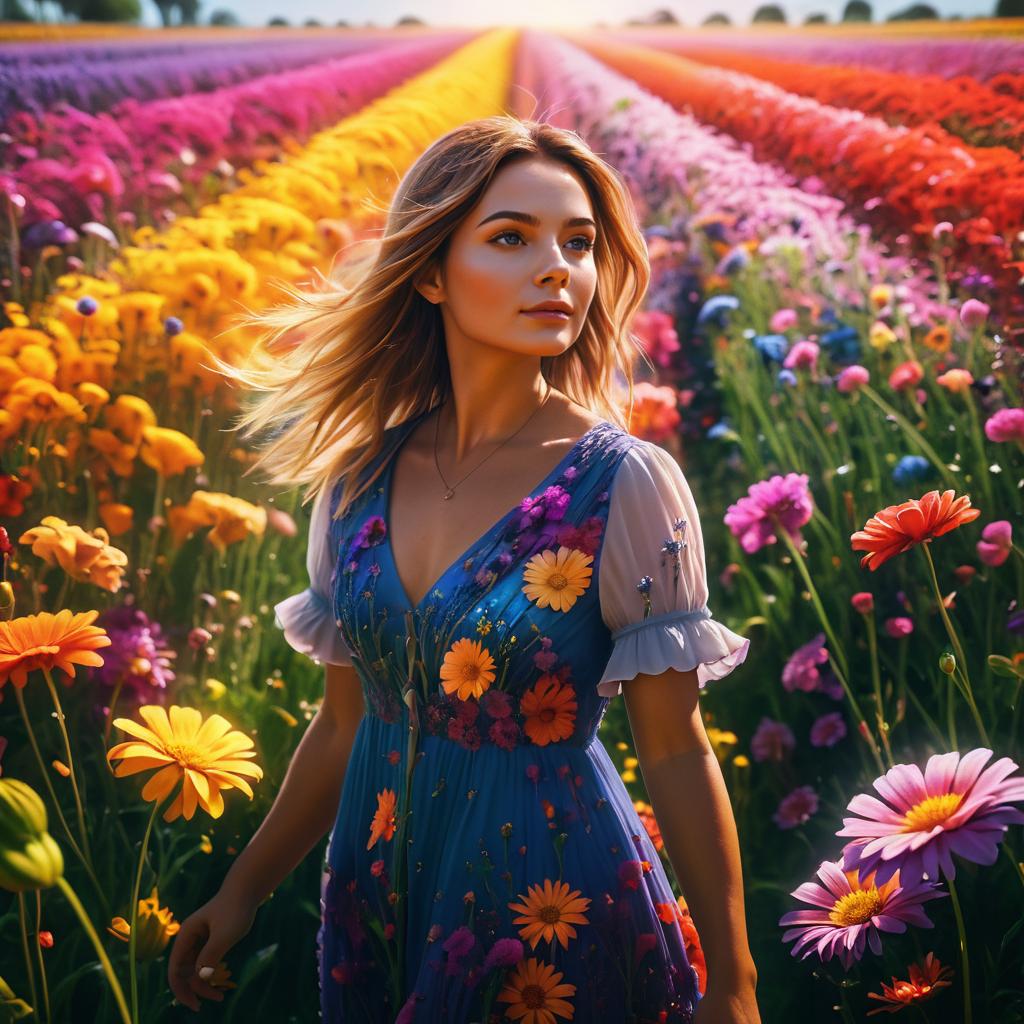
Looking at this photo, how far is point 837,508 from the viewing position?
2.71 m

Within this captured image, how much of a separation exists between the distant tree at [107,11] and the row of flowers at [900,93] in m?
1.98

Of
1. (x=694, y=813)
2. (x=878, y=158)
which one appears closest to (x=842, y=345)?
(x=878, y=158)

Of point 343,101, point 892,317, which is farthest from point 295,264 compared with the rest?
point 343,101

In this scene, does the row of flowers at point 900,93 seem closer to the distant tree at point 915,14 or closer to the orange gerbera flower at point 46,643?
the distant tree at point 915,14

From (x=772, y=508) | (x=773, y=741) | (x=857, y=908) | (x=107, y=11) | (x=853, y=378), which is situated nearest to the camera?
(x=857, y=908)

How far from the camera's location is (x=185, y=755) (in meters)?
1.46

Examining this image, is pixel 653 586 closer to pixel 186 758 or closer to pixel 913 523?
pixel 913 523

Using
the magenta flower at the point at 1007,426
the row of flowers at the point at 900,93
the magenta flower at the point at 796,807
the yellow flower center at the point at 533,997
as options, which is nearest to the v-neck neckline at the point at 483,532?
the yellow flower center at the point at 533,997

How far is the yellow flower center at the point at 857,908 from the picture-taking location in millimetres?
1347

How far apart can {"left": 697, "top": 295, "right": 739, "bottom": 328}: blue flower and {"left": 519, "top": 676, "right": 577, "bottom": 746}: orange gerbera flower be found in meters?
2.11

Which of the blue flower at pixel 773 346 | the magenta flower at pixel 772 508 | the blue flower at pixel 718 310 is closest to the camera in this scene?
the magenta flower at pixel 772 508

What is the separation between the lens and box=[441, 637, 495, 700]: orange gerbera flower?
4.98ft

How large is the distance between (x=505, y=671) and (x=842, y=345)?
1.96 metres

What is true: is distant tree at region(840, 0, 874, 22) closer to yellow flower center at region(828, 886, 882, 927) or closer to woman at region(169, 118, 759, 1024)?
woman at region(169, 118, 759, 1024)
